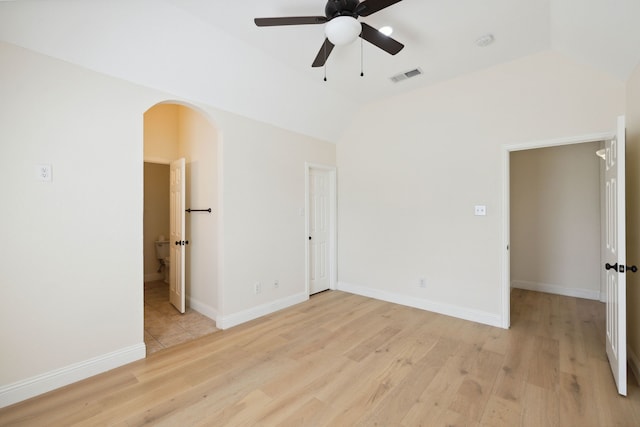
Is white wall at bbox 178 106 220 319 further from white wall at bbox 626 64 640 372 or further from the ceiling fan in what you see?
white wall at bbox 626 64 640 372

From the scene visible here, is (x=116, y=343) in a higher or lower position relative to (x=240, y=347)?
higher

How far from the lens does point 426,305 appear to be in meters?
3.77

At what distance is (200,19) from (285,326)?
321cm

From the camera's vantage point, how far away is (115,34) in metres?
2.17

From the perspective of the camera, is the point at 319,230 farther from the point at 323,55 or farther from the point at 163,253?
the point at 163,253

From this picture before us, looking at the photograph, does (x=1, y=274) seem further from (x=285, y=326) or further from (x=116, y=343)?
(x=285, y=326)

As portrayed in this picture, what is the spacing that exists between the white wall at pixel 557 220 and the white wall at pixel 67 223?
5416 millimetres

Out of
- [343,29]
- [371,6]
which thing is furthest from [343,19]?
[371,6]

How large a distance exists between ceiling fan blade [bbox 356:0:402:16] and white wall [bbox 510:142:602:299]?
4044 mm

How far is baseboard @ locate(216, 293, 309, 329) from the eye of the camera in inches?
126

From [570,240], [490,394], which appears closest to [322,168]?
[490,394]

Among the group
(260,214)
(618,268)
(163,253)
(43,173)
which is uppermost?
(43,173)

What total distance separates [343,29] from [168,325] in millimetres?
3537

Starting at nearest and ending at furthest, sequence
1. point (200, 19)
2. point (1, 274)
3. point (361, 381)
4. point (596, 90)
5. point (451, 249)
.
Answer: point (1, 274) < point (361, 381) < point (200, 19) < point (596, 90) < point (451, 249)
